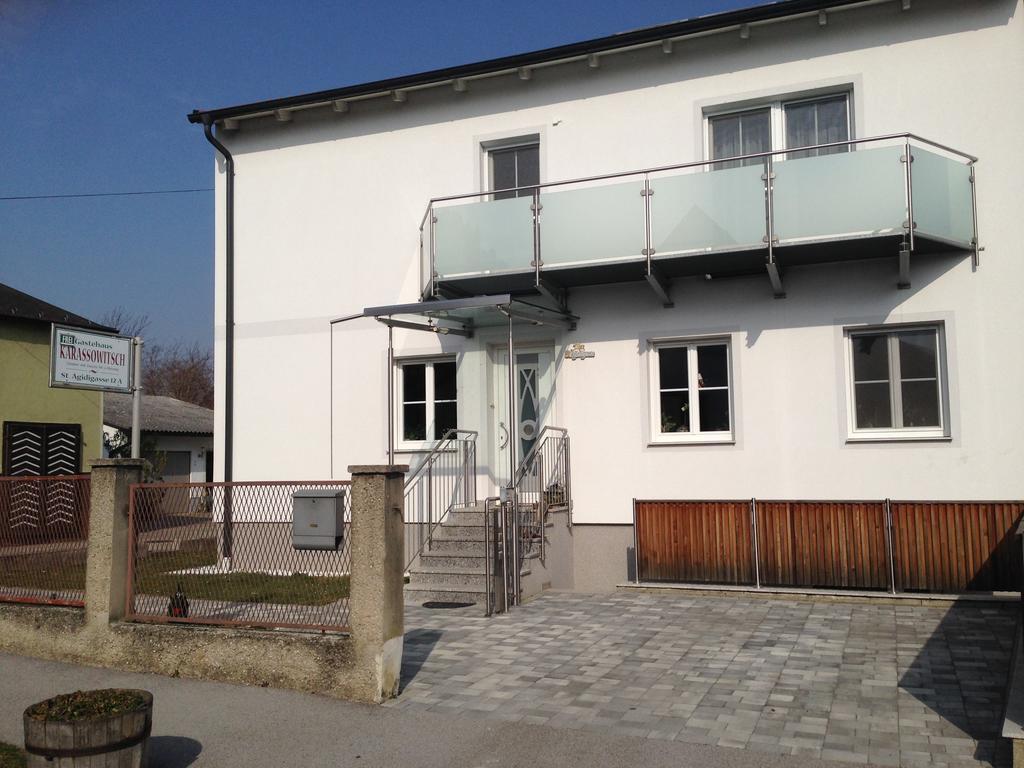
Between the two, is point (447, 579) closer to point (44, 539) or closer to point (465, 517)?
point (465, 517)

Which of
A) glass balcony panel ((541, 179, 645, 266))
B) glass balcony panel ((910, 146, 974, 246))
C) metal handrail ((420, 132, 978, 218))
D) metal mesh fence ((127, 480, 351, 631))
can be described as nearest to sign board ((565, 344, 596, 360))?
glass balcony panel ((541, 179, 645, 266))

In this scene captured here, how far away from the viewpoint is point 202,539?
7691 mm

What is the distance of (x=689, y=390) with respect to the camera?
12.5 metres

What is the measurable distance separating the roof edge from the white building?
38 millimetres

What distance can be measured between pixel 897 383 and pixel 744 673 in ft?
18.6

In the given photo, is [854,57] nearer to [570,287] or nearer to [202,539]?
[570,287]

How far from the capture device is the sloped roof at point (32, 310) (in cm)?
2102

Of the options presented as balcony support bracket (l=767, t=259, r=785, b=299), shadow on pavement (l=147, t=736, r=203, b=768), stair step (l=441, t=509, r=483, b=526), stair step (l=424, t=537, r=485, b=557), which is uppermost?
balcony support bracket (l=767, t=259, r=785, b=299)

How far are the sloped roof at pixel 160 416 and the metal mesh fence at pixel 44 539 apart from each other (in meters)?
27.2

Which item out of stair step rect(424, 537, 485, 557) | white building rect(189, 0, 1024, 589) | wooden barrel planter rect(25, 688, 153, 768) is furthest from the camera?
stair step rect(424, 537, 485, 557)

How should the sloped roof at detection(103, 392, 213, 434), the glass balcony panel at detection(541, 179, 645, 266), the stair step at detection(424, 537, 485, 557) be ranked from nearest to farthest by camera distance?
the stair step at detection(424, 537, 485, 557)
the glass balcony panel at detection(541, 179, 645, 266)
the sloped roof at detection(103, 392, 213, 434)

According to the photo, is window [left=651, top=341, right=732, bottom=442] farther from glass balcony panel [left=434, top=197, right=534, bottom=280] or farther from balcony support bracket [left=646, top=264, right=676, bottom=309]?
glass balcony panel [left=434, top=197, right=534, bottom=280]

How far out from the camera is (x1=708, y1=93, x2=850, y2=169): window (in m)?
12.2

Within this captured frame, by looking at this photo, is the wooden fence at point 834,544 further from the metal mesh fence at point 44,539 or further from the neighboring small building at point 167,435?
the neighboring small building at point 167,435
